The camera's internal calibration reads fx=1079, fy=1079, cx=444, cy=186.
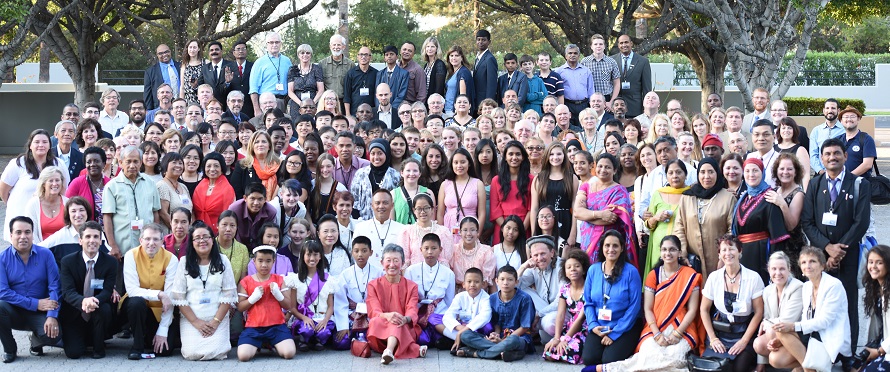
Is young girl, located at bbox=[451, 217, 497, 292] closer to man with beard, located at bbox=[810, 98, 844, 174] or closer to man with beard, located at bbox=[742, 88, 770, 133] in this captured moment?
man with beard, located at bbox=[810, 98, 844, 174]

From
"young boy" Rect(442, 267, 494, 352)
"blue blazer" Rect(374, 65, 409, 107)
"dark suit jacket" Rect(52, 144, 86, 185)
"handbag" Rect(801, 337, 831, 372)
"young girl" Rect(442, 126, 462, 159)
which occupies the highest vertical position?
"blue blazer" Rect(374, 65, 409, 107)

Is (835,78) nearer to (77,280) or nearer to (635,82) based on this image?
(635,82)

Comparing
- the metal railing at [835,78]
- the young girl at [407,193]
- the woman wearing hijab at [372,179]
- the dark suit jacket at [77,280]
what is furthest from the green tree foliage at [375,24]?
the dark suit jacket at [77,280]

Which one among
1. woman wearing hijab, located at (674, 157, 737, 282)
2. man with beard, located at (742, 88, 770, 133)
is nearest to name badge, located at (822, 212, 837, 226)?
woman wearing hijab, located at (674, 157, 737, 282)

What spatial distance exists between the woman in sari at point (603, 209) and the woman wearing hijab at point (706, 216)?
56 cm

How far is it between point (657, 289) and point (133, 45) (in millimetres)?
14347

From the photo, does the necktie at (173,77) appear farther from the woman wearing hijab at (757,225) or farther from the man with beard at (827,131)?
the woman wearing hijab at (757,225)

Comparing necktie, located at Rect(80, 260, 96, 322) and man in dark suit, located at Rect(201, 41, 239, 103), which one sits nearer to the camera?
necktie, located at Rect(80, 260, 96, 322)

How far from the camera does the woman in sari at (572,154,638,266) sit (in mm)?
8719

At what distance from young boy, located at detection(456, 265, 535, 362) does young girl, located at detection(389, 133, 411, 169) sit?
84.0 inches

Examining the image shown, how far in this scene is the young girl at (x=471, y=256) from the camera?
877 cm

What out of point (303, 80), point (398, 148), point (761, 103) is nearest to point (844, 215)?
point (761, 103)

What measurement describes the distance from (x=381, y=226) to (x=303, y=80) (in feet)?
14.8

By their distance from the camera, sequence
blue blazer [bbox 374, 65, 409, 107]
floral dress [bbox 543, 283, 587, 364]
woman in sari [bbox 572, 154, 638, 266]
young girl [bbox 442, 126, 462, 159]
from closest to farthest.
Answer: floral dress [bbox 543, 283, 587, 364], woman in sari [bbox 572, 154, 638, 266], young girl [bbox 442, 126, 462, 159], blue blazer [bbox 374, 65, 409, 107]
